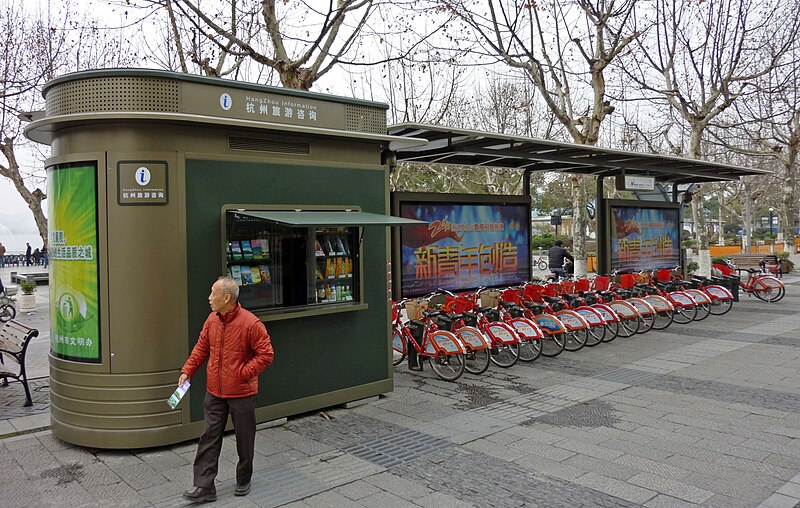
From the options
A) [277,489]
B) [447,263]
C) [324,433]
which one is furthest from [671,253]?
[277,489]

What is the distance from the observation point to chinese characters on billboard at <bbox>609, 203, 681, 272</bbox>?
1347 cm

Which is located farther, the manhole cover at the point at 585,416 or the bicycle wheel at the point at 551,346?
the bicycle wheel at the point at 551,346

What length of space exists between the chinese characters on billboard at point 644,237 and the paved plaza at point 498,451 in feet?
17.6

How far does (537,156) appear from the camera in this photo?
10.8m

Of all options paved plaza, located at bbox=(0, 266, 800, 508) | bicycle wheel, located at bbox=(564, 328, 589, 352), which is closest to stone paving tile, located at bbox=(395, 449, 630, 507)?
paved plaza, located at bbox=(0, 266, 800, 508)

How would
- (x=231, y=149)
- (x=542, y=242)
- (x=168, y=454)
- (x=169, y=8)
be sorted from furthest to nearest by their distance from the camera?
(x=542, y=242), (x=169, y=8), (x=231, y=149), (x=168, y=454)

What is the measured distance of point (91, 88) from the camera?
18.0 feet

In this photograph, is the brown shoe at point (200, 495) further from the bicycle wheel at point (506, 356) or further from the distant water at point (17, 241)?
the distant water at point (17, 241)

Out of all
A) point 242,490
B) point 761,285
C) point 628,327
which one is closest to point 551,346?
point 628,327

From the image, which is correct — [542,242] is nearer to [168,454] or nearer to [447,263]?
[447,263]

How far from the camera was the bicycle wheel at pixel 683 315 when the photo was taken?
39.9 feet

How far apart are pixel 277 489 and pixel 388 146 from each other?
4.14 m

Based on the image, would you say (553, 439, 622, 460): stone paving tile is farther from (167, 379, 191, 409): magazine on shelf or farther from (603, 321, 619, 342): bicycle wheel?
(603, 321, 619, 342): bicycle wheel

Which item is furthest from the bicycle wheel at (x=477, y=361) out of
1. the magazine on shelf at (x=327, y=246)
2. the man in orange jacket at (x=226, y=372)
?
the man in orange jacket at (x=226, y=372)
